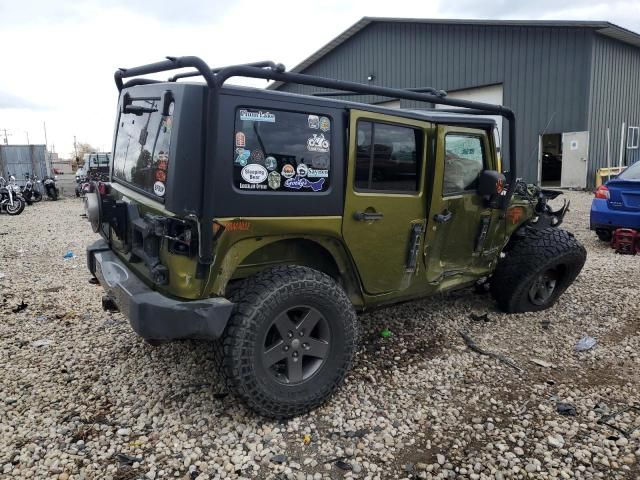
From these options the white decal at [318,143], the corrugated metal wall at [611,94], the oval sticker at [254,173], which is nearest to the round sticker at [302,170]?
the white decal at [318,143]

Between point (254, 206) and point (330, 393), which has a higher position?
point (254, 206)

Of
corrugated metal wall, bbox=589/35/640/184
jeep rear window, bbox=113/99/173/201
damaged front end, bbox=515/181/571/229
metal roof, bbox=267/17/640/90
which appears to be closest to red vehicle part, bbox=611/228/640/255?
damaged front end, bbox=515/181/571/229

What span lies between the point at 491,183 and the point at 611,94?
50.6 feet

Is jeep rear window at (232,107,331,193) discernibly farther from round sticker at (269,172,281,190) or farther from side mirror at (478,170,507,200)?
side mirror at (478,170,507,200)

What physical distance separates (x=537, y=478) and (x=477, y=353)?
1439 millimetres

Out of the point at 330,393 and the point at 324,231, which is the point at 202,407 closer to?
the point at 330,393

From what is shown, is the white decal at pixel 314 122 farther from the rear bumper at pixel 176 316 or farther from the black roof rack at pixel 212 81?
the rear bumper at pixel 176 316

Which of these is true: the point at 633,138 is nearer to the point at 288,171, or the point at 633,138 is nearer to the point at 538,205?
the point at 538,205

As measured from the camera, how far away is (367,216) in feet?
10.7

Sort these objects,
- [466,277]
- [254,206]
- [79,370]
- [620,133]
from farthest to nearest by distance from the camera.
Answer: [620,133]
[466,277]
[79,370]
[254,206]

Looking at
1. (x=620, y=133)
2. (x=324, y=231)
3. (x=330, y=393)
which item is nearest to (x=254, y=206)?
(x=324, y=231)

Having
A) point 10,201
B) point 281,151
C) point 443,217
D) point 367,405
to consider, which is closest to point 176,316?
point 281,151

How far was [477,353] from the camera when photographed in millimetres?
3869

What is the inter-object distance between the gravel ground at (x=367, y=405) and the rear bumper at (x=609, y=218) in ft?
9.60
